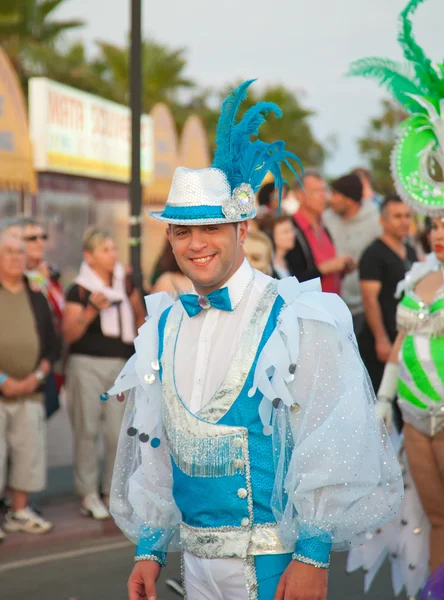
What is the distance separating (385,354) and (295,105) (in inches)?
1915

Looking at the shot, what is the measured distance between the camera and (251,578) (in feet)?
9.57

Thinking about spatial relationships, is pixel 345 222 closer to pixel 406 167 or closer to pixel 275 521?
pixel 406 167

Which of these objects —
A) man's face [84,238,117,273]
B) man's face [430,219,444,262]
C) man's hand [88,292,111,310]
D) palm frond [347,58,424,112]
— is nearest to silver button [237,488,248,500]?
man's face [430,219,444,262]

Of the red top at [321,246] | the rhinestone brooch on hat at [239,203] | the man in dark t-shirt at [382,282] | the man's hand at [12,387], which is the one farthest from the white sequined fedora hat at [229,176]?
the red top at [321,246]

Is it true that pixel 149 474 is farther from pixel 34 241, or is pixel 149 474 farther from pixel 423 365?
pixel 34 241

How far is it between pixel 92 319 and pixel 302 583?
470 centimetres

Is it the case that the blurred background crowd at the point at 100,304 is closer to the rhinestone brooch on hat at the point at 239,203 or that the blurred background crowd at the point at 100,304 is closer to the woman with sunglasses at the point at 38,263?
the woman with sunglasses at the point at 38,263

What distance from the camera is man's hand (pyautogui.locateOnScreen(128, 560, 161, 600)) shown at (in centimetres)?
312

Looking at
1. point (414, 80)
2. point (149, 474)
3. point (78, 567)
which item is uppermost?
point (414, 80)

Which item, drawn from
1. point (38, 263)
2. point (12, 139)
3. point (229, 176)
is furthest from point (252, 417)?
point (12, 139)

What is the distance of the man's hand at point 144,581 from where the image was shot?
312 cm

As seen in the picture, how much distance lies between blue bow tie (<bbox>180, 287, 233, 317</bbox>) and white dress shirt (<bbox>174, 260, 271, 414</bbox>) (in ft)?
0.09

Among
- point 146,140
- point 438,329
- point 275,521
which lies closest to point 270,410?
point 275,521

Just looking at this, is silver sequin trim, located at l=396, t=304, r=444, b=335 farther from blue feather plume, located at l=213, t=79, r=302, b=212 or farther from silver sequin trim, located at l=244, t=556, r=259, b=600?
silver sequin trim, located at l=244, t=556, r=259, b=600
